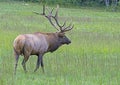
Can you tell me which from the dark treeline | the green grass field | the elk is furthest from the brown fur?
the dark treeline

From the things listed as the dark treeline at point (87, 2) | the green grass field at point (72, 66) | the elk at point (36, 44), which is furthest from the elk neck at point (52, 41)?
the dark treeline at point (87, 2)

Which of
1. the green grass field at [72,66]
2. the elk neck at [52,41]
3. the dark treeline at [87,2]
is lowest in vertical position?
the dark treeline at [87,2]

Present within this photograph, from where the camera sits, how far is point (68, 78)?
38.8 feet

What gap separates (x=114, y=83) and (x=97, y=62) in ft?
12.0

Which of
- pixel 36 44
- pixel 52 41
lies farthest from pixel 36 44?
pixel 52 41

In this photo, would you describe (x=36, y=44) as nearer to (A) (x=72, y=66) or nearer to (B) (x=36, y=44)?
(B) (x=36, y=44)

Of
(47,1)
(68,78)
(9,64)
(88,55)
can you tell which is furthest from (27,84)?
(47,1)

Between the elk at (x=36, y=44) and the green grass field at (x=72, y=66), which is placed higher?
the elk at (x=36, y=44)

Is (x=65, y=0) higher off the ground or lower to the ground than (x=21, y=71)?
lower

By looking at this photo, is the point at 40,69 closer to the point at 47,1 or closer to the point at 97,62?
the point at 97,62

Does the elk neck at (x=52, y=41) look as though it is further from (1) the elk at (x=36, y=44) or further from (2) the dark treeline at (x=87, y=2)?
(2) the dark treeline at (x=87, y=2)

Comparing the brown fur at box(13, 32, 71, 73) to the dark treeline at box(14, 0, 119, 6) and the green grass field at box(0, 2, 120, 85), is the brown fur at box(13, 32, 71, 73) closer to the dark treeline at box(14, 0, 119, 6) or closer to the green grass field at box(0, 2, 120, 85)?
the green grass field at box(0, 2, 120, 85)

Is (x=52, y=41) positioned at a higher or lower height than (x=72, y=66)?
higher

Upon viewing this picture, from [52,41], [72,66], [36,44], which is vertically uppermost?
[36,44]
